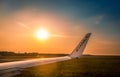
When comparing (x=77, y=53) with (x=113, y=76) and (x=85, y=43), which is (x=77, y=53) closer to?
(x=85, y=43)

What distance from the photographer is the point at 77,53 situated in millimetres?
14219

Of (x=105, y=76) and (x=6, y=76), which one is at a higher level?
(x=105, y=76)

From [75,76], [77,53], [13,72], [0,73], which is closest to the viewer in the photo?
[0,73]

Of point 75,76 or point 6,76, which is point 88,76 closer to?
point 75,76

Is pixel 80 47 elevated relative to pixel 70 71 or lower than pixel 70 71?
elevated

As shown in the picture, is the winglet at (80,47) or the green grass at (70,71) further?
the green grass at (70,71)

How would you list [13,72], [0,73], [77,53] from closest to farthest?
[0,73], [13,72], [77,53]

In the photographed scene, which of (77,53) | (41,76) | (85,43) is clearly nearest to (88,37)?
(85,43)

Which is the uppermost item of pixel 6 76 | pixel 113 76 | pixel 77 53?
pixel 77 53

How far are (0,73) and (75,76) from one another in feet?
34.6

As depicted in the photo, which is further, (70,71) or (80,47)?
(70,71)

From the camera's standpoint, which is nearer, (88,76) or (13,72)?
(13,72)

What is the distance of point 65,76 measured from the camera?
14828mm

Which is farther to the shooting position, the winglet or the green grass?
the green grass
